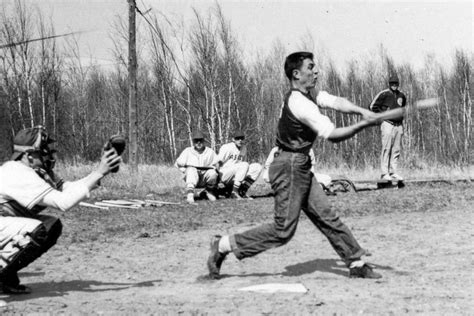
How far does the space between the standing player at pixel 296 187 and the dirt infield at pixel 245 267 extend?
294mm

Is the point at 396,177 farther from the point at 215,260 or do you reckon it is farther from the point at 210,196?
the point at 215,260

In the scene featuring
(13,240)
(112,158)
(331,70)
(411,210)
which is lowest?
(411,210)

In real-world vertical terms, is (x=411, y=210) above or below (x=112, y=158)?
below

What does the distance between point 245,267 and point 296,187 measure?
1303 millimetres

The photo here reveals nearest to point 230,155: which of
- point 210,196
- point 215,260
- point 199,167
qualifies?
point 199,167

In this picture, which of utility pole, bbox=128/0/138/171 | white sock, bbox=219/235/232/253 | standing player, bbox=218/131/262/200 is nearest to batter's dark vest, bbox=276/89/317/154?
white sock, bbox=219/235/232/253

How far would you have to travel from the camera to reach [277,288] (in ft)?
15.8

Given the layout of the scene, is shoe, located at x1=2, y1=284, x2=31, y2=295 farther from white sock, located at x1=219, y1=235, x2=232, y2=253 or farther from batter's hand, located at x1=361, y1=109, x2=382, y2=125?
batter's hand, located at x1=361, y1=109, x2=382, y2=125

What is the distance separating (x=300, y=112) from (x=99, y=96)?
2205 inches

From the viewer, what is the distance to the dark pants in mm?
4977

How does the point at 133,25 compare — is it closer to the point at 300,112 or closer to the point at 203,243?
the point at 203,243

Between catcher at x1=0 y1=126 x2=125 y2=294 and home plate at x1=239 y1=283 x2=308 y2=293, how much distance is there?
1.43m

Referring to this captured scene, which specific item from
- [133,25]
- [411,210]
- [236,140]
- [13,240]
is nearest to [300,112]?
[13,240]

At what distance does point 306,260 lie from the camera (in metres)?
6.13
